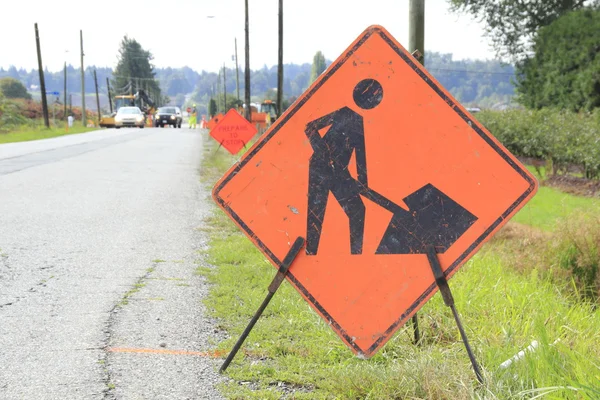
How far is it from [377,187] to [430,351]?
3.47 feet

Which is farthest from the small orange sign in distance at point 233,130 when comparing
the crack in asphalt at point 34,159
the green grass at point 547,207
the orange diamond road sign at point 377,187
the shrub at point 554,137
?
the orange diamond road sign at point 377,187

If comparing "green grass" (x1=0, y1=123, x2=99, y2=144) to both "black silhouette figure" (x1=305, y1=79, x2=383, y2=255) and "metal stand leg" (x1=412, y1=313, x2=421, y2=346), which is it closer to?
"metal stand leg" (x1=412, y1=313, x2=421, y2=346)

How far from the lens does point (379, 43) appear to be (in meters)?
3.78

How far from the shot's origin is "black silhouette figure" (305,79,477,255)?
3.72m

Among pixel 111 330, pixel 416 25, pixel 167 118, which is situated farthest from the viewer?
pixel 167 118

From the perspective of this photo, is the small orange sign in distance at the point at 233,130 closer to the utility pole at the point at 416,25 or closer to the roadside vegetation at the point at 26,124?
the utility pole at the point at 416,25

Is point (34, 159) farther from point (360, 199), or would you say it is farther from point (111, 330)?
point (360, 199)

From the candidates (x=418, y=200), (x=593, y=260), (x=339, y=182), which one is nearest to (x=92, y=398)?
(x=339, y=182)

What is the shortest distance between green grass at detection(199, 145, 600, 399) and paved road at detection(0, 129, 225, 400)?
30 centimetres

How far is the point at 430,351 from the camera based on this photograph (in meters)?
4.18

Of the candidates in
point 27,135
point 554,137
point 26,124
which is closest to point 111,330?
point 554,137

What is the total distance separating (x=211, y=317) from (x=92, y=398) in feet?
5.45

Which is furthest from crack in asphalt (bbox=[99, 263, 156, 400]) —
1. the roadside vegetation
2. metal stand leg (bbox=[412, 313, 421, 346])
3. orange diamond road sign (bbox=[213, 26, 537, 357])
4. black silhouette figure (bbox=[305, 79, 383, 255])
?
the roadside vegetation

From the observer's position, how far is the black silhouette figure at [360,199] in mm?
3721
